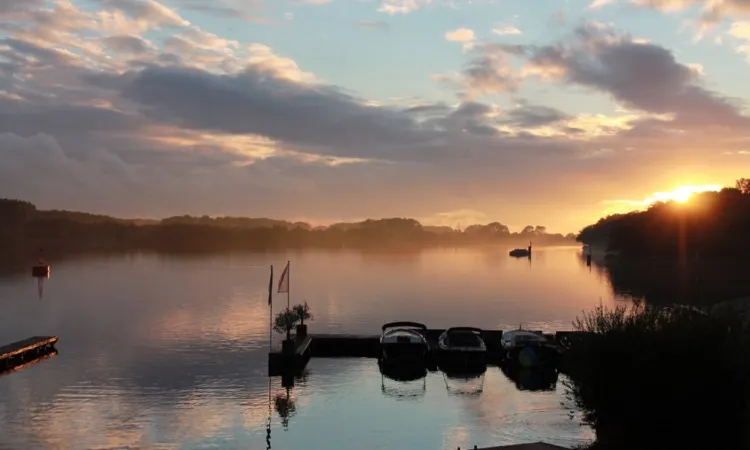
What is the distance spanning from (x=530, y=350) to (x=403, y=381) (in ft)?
27.1

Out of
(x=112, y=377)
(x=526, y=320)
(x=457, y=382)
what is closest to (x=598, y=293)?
(x=526, y=320)

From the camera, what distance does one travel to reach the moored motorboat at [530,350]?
42438 millimetres

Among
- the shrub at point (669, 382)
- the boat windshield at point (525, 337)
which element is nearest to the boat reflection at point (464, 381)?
the boat windshield at point (525, 337)

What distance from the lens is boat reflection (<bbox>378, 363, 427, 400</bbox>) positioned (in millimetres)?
36594

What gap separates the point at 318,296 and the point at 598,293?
1792 inches

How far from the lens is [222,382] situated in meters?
39.8

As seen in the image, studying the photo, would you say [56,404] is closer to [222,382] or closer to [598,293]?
[222,382]

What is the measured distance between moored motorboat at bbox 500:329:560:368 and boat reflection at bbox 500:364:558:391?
0.33m

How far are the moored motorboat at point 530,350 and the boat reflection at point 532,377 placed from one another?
332 mm

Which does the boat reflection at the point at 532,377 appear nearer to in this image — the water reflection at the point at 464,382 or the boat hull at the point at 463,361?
the boat hull at the point at 463,361

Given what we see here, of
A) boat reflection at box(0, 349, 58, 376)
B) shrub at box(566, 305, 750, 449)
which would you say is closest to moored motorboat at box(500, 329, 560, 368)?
shrub at box(566, 305, 750, 449)

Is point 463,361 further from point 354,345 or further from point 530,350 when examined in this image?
point 354,345

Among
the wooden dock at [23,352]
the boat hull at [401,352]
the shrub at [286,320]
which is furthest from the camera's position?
the shrub at [286,320]

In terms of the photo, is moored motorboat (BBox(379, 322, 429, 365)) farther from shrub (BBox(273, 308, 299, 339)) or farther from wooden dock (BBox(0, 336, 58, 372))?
wooden dock (BBox(0, 336, 58, 372))
